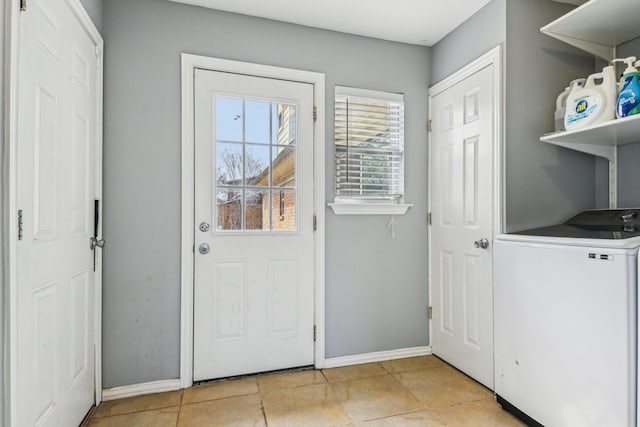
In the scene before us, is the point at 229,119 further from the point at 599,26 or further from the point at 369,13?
the point at 599,26

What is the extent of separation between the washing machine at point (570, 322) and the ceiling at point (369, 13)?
1.45 metres

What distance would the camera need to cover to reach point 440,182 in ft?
8.68

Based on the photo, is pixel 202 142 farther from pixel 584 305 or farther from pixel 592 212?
pixel 592 212

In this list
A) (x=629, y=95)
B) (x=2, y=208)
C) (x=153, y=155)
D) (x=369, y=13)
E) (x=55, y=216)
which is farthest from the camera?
(x=369, y=13)

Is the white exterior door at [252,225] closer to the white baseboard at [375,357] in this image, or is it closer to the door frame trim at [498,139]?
the white baseboard at [375,357]

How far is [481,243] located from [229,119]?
5.79ft

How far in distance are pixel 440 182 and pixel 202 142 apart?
167 centimetres

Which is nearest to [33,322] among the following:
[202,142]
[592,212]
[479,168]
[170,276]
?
[170,276]

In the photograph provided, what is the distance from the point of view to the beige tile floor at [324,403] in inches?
74.2

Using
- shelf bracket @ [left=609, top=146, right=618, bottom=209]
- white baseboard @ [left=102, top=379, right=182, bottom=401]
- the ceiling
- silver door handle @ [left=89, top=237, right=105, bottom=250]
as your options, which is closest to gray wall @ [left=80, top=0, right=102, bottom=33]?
the ceiling

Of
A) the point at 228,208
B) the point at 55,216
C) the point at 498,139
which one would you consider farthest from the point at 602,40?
the point at 55,216

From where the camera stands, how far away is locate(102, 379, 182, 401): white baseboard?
6.88 ft

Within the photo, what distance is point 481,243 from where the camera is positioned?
2238 mm

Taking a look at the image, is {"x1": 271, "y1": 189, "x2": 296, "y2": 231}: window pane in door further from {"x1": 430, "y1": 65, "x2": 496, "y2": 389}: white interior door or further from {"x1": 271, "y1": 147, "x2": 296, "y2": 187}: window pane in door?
{"x1": 430, "y1": 65, "x2": 496, "y2": 389}: white interior door
